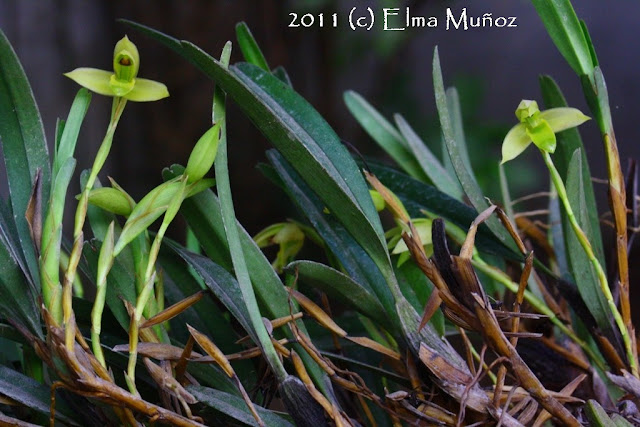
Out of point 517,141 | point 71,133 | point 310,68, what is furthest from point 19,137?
point 310,68

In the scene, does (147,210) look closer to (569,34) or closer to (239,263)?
(239,263)

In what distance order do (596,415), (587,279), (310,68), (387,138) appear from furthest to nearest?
(310,68) < (387,138) < (587,279) < (596,415)

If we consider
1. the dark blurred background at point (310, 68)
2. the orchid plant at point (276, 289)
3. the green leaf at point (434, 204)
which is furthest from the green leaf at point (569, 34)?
the dark blurred background at point (310, 68)

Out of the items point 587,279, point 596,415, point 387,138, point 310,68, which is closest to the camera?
point 596,415

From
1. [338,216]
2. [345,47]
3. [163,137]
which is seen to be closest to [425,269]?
[338,216]

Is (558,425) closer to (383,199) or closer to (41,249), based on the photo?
(383,199)

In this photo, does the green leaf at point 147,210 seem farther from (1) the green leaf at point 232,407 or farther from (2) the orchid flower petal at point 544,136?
(2) the orchid flower petal at point 544,136
